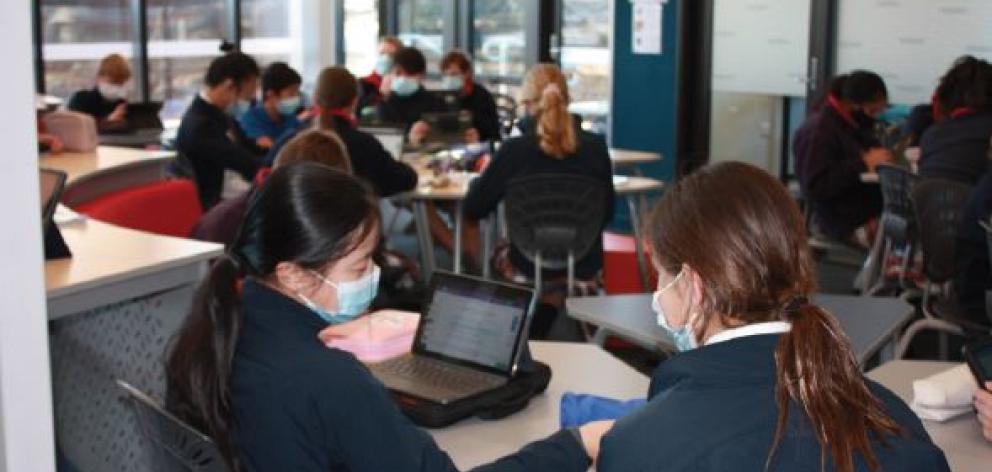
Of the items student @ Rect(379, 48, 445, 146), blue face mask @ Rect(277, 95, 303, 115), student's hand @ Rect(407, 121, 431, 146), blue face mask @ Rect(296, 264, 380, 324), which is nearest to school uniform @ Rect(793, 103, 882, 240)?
student's hand @ Rect(407, 121, 431, 146)

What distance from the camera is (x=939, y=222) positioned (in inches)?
198

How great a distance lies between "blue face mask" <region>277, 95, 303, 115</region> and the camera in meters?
7.69

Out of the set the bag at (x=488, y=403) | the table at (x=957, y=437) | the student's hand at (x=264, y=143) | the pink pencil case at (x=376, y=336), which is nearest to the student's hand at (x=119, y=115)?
the student's hand at (x=264, y=143)

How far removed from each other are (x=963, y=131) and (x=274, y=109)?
3815 mm

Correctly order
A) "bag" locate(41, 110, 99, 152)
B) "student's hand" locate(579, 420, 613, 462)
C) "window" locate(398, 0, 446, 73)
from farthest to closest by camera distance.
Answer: "window" locate(398, 0, 446, 73) → "bag" locate(41, 110, 99, 152) → "student's hand" locate(579, 420, 613, 462)

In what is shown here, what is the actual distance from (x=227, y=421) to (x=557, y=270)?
3.60 meters

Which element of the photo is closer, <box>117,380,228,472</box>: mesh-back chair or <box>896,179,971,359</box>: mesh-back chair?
<box>117,380,228,472</box>: mesh-back chair

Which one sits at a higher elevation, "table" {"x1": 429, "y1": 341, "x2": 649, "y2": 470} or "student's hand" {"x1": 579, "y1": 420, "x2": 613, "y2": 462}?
"student's hand" {"x1": 579, "y1": 420, "x2": 613, "y2": 462}

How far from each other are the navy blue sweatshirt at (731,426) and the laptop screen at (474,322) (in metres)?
1.06

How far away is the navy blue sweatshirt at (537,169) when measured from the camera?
557 centimetres

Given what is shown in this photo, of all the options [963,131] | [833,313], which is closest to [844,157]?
[963,131]

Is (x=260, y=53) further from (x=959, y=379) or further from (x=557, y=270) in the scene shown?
(x=959, y=379)

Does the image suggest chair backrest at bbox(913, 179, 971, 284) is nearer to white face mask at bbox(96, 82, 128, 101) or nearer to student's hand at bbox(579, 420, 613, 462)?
student's hand at bbox(579, 420, 613, 462)

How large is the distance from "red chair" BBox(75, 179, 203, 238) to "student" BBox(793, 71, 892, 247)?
3316 mm
